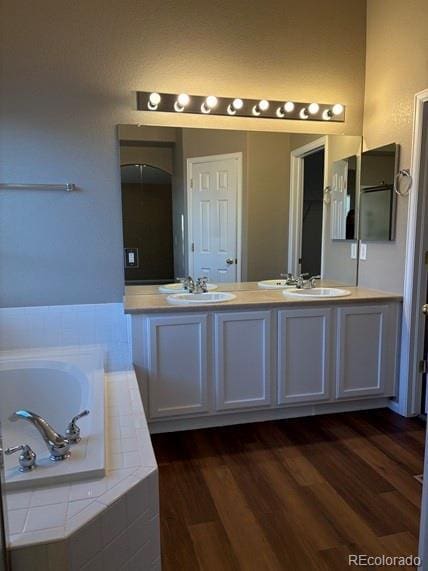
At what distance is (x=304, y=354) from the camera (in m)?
2.71

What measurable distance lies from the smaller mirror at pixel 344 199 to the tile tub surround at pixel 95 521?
236cm

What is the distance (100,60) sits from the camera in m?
2.63

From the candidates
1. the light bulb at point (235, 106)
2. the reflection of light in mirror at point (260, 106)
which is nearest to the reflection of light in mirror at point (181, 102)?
the light bulb at point (235, 106)

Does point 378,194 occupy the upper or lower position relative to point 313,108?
lower

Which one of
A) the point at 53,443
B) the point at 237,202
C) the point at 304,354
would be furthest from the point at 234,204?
the point at 53,443

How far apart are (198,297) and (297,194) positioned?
1.09m


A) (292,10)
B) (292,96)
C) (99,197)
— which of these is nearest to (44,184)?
(99,197)

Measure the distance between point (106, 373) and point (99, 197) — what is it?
1.15m

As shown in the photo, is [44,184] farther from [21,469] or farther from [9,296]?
[21,469]

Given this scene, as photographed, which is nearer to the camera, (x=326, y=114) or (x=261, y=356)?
(x=261, y=356)

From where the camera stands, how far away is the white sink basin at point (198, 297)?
2631 millimetres

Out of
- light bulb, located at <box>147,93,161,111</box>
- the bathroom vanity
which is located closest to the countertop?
the bathroom vanity

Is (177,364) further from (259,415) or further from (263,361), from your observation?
(259,415)

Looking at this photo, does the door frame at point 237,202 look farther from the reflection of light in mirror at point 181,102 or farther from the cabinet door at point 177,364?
the cabinet door at point 177,364
